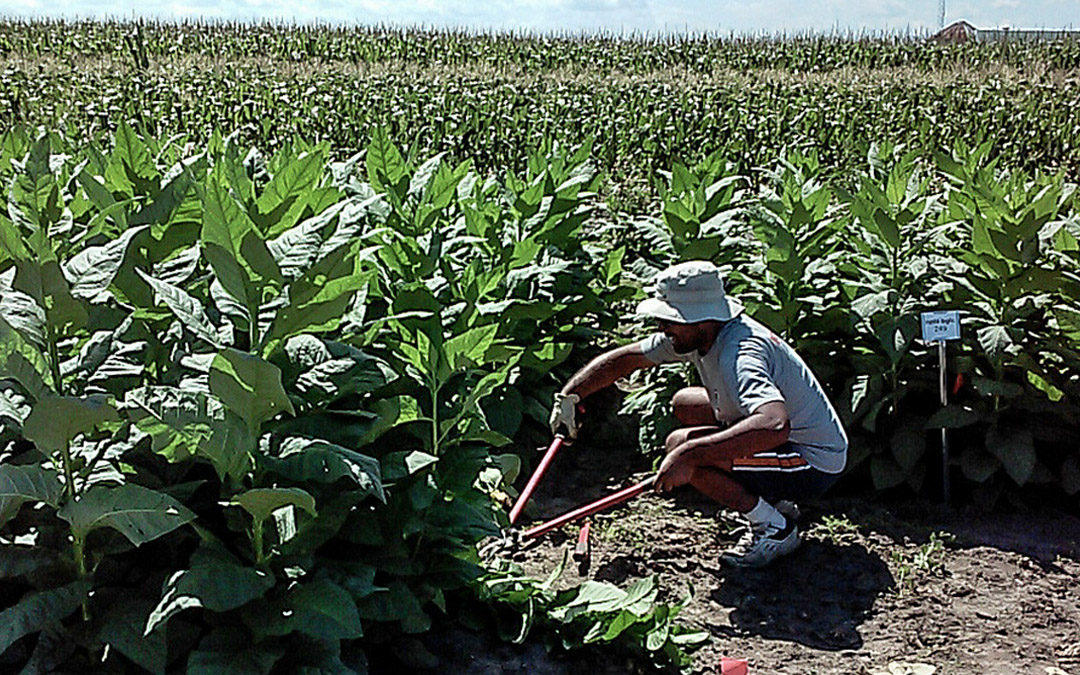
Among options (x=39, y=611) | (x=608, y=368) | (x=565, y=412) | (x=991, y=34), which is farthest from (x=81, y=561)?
(x=991, y=34)

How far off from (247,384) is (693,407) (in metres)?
2.55

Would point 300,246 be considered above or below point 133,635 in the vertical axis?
above

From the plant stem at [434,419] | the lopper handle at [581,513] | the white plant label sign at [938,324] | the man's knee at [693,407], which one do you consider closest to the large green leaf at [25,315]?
Result: the plant stem at [434,419]

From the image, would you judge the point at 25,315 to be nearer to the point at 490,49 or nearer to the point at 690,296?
the point at 690,296

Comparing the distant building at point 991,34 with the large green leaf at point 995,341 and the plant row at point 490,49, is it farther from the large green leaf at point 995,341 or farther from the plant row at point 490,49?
the large green leaf at point 995,341

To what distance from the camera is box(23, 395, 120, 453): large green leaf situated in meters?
2.14

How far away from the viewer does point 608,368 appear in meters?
4.25

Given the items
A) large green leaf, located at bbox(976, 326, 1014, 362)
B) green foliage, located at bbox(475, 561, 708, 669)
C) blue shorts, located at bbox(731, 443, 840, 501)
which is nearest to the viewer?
green foliage, located at bbox(475, 561, 708, 669)

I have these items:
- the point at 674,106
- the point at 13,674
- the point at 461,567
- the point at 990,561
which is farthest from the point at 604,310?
the point at 674,106

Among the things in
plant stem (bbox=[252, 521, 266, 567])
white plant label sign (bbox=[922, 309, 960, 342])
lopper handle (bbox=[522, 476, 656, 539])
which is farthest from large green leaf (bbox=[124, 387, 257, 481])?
white plant label sign (bbox=[922, 309, 960, 342])

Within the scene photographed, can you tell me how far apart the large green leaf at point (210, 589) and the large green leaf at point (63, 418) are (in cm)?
35

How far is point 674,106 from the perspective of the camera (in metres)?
13.3

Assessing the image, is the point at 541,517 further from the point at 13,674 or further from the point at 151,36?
the point at 151,36

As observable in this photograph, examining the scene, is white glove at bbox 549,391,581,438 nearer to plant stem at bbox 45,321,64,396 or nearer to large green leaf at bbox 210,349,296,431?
large green leaf at bbox 210,349,296,431
